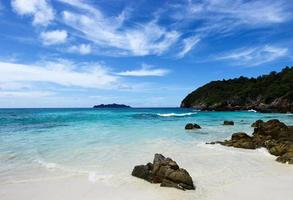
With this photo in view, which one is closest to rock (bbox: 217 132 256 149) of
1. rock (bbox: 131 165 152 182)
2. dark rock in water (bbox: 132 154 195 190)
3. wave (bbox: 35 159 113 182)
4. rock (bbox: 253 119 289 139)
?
rock (bbox: 253 119 289 139)

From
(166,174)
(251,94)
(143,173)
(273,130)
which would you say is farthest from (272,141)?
(251,94)

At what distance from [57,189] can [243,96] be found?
116595 mm

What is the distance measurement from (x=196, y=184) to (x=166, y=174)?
109cm

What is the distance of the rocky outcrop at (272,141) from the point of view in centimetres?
1711

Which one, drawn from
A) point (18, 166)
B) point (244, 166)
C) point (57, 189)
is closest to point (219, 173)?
point (244, 166)

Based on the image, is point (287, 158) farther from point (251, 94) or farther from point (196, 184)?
point (251, 94)

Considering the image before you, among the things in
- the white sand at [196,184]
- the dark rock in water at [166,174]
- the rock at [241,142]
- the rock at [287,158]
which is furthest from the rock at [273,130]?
the dark rock in water at [166,174]

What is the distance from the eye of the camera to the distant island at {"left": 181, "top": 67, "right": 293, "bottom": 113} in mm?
101750

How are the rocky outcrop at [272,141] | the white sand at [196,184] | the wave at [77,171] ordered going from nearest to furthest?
the white sand at [196,184] < the wave at [77,171] < the rocky outcrop at [272,141]

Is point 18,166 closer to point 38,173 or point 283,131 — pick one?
point 38,173

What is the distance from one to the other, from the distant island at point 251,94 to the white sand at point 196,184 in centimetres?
8090

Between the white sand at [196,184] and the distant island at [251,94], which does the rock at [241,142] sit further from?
the distant island at [251,94]

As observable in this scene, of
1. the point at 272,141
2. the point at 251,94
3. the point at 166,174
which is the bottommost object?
the point at 166,174

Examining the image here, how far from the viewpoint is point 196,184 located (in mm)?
11703
